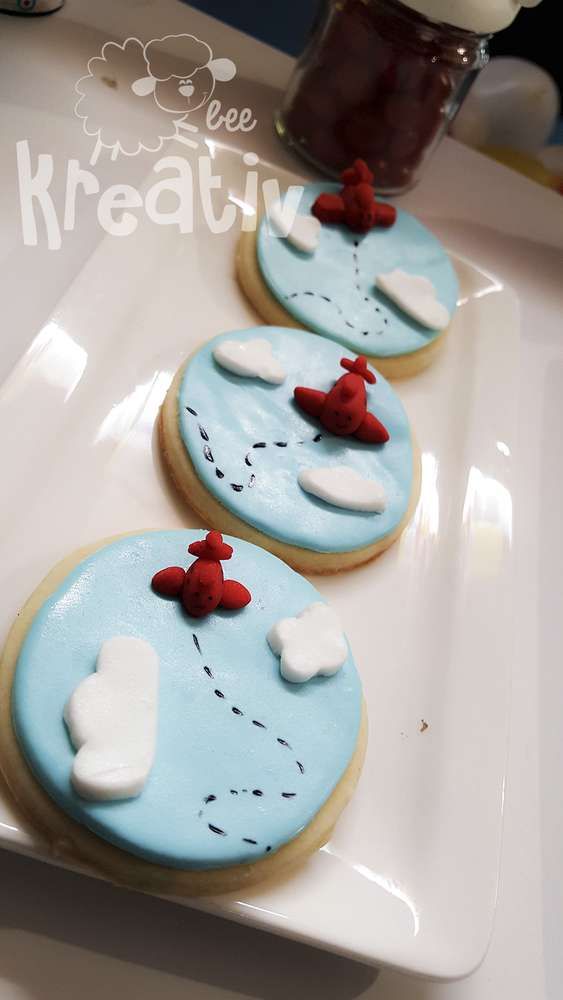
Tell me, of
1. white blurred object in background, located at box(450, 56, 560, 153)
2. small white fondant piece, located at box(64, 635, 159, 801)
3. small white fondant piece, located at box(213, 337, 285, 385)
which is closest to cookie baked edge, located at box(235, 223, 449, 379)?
small white fondant piece, located at box(213, 337, 285, 385)

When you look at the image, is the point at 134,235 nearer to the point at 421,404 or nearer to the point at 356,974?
the point at 421,404

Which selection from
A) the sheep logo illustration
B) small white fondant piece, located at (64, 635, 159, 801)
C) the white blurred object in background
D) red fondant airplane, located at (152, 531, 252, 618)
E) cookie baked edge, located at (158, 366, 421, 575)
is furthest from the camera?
the white blurred object in background

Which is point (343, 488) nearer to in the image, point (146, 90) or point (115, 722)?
point (115, 722)

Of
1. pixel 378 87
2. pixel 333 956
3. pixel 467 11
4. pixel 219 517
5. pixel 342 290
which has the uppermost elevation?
pixel 467 11

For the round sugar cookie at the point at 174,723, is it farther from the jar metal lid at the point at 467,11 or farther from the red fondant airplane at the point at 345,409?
the jar metal lid at the point at 467,11

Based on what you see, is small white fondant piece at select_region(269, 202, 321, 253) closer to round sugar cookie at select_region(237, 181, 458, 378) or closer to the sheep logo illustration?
round sugar cookie at select_region(237, 181, 458, 378)

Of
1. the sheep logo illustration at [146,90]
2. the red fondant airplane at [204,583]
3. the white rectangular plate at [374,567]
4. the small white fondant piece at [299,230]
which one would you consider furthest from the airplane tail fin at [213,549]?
the sheep logo illustration at [146,90]

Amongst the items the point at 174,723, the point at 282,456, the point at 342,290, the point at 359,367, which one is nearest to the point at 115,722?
the point at 174,723
